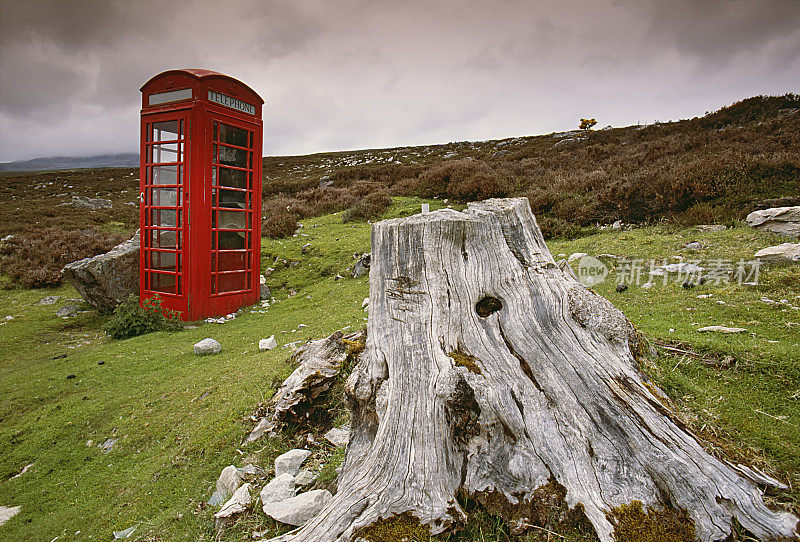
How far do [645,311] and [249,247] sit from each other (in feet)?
31.2

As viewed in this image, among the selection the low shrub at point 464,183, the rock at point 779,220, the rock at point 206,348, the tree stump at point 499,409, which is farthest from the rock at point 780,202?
the rock at point 206,348

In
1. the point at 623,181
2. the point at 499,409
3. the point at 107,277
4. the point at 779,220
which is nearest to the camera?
the point at 499,409

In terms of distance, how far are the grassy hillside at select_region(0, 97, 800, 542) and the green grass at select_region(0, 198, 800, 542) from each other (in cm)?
2

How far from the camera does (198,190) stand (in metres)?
9.77

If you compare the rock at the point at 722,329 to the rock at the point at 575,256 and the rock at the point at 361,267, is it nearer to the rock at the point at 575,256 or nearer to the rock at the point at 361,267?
the rock at the point at 575,256

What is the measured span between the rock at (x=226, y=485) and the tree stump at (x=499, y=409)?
1.22 meters

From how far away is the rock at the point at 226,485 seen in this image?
362 centimetres

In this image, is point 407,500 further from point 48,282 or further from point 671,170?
point 48,282

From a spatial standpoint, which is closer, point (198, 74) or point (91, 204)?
point (198, 74)

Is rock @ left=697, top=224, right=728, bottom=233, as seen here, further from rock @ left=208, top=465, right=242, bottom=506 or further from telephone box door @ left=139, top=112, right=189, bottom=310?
telephone box door @ left=139, top=112, right=189, bottom=310

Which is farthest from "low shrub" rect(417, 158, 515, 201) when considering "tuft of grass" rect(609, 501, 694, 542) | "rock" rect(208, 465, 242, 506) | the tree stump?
"tuft of grass" rect(609, 501, 694, 542)

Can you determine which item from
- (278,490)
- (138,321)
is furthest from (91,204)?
→ (278,490)

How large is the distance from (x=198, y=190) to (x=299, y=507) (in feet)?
28.8

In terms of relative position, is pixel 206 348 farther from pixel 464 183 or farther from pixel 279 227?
pixel 464 183
